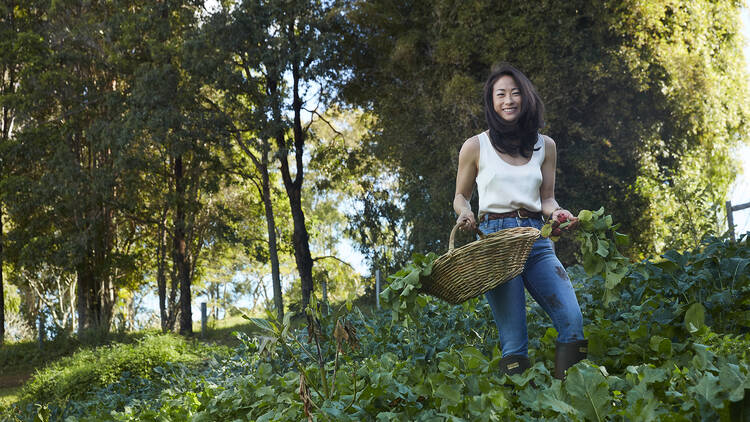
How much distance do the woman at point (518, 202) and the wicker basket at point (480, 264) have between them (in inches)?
9.0

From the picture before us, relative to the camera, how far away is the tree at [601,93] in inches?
504

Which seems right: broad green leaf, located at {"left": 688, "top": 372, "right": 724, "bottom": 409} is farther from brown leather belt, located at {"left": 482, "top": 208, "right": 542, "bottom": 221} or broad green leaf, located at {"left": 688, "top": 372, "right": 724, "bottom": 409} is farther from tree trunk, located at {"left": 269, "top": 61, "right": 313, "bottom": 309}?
tree trunk, located at {"left": 269, "top": 61, "right": 313, "bottom": 309}

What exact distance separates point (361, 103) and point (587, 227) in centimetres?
1411

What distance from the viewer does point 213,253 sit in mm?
21250

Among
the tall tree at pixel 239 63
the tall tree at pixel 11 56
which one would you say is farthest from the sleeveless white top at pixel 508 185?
the tall tree at pixel 11 56

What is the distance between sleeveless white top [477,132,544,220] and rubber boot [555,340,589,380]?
628 mm

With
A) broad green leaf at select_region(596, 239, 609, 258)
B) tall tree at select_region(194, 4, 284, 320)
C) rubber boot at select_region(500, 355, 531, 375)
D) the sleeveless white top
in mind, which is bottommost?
rubber boot at select_region(500, 355, 531, 375)

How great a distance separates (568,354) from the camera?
9.09ft

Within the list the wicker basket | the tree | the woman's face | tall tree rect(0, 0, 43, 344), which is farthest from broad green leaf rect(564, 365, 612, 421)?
tall tree rect(0, 0, 43, 344)

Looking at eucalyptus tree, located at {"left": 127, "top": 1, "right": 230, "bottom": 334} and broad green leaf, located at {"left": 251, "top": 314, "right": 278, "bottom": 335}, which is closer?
broad green leaf, located at {"left": 251, "top": 314, "right": 278, "bottom": 335}

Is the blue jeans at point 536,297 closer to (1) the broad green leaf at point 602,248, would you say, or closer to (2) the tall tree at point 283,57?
(1) the broad green leaf at point 602,248

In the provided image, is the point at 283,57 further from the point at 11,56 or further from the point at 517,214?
the point at 517,214

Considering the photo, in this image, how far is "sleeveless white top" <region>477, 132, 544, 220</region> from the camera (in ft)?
9.67

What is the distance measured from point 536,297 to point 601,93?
1138 centimetres
